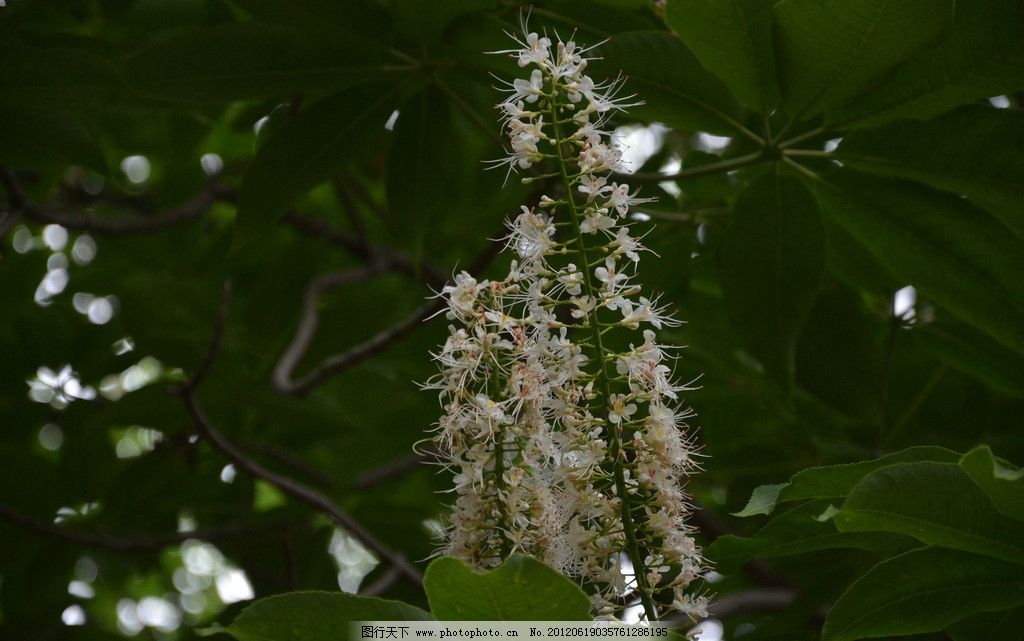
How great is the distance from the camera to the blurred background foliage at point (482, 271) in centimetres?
201

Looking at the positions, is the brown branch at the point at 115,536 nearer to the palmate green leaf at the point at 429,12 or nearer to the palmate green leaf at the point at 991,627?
the palmate green leaf at the point at 429,12

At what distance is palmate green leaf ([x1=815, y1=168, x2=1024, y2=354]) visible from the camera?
2.37 m

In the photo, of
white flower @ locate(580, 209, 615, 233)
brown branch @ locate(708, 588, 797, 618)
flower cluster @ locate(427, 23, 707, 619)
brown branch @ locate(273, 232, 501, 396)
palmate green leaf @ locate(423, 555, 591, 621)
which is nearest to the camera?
palmate green leaf @ locate(423, 555, 591, 621)

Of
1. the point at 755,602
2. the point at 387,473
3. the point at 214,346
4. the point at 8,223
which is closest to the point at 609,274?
the point at 214,346

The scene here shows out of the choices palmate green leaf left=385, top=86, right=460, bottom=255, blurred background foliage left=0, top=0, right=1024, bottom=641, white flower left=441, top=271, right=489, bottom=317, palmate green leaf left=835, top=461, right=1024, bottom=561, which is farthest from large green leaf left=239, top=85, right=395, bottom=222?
palmate green leaf left=835, top=461, right=1024, bottom=561

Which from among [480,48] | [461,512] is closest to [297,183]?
[480,48]

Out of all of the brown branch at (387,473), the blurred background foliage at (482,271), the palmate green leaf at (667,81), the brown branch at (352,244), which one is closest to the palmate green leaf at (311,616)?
the blurred background foliage at (482,271)

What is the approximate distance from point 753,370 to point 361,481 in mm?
1453

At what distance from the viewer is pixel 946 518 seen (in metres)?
1.50

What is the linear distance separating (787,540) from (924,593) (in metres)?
0.22

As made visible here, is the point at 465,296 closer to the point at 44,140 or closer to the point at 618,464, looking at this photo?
the point at 618,464

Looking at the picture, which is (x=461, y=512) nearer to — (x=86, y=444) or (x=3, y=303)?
(x=86, y=444)

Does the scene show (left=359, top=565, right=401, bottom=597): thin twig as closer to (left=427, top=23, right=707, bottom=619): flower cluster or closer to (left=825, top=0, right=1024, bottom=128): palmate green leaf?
(left=427, top=23, right=707, bottom=619): flower cluster

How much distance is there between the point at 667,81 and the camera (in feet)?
7.38
